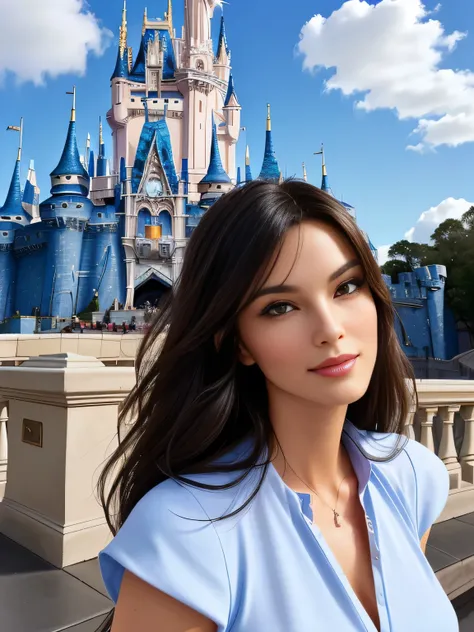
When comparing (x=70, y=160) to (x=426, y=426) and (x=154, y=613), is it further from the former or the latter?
(x=154, y=613)

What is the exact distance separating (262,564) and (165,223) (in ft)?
84.3

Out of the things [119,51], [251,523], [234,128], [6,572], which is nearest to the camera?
[251,523]

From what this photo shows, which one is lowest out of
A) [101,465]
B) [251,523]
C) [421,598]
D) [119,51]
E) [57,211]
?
[101,465]

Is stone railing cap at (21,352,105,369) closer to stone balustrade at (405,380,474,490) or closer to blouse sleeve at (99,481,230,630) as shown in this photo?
blouse sleeve at (99,481,230,630)

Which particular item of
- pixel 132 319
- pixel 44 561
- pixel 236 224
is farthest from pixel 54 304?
pixel 236 224

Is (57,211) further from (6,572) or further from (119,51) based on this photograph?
(6,572)

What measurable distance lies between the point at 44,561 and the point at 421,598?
194 cm

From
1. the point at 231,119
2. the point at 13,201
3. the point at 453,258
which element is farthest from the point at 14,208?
the point at 453,258

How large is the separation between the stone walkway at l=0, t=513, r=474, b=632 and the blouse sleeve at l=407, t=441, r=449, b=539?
1355 millimetres

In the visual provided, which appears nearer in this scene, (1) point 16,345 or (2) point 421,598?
(2) point 421,598

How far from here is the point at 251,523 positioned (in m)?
0.87

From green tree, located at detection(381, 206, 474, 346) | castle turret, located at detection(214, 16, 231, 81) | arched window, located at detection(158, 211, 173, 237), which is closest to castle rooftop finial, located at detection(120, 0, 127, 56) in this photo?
castle turret, located at detection(214, 16, 231, 81)

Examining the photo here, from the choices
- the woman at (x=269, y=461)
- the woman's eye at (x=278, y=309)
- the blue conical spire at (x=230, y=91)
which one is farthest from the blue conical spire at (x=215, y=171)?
the woman's eye at (x=278, y=309)

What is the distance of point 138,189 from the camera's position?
25.8 m
